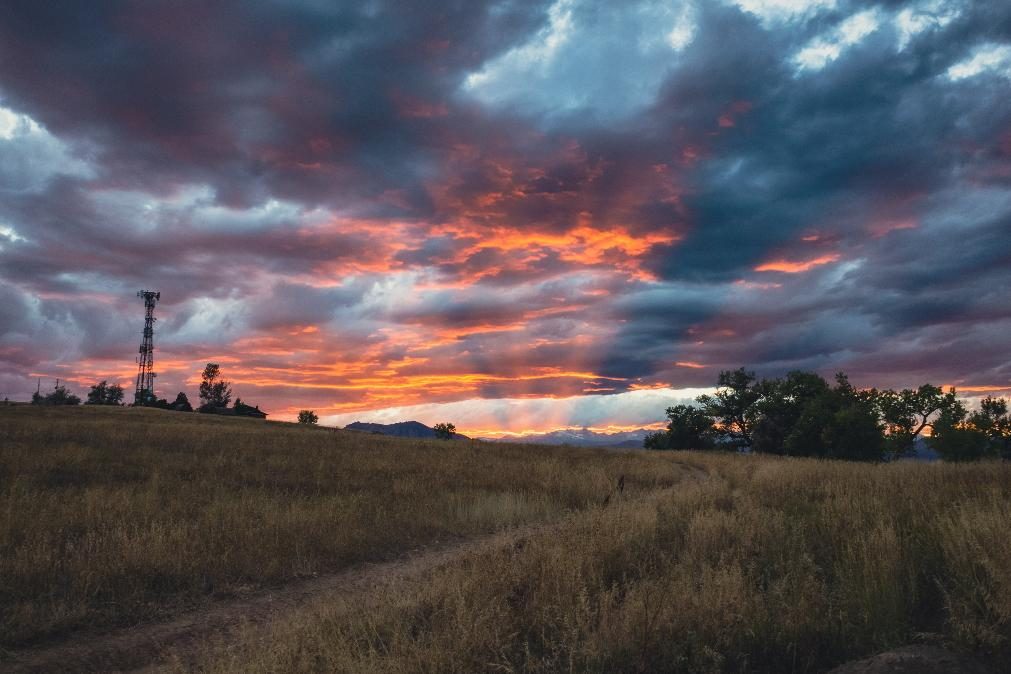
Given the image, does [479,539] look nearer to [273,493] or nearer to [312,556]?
[312,556]

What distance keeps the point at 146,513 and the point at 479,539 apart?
21.2ft

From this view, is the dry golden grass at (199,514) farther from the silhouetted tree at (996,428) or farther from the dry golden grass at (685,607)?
the silhouetted tree at (996,428)

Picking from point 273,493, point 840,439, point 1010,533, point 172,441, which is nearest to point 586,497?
point 273,493

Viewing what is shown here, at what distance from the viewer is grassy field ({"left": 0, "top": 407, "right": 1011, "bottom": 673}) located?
4961 millimetres

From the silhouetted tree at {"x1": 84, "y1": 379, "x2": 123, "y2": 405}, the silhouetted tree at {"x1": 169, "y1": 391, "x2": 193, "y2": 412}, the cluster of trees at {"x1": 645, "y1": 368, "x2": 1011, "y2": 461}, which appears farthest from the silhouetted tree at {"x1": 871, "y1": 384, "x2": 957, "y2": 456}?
the silhouetted tree at {"x1": 84, "y1": 379, "x2": 123, "y2": 405}

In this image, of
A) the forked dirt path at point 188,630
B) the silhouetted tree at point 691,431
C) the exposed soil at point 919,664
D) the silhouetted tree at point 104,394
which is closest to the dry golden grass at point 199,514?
the forked dirt path at point 188,630

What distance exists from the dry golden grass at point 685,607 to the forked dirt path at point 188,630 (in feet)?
2.17

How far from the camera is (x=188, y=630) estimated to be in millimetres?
7062

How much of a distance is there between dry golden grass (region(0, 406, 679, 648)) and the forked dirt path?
35 cm

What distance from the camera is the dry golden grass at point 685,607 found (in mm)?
4812

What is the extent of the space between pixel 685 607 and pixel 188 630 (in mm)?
5870

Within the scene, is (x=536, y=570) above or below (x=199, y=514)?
above

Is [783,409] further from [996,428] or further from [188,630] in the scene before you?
[188,630]

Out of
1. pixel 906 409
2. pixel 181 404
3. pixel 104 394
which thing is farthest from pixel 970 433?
pixel 104 394
